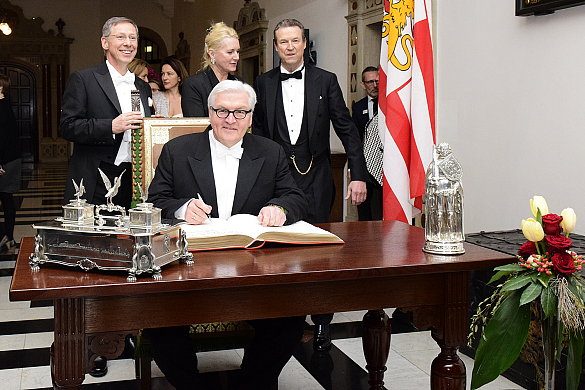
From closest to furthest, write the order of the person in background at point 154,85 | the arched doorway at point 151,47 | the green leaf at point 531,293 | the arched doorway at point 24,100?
the green leaf at point 531,293 < the person in background at point 154,85 < the arched doorway at point 151,47 < the arched doorway at point 24,100

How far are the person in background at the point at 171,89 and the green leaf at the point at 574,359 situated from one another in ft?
14.8

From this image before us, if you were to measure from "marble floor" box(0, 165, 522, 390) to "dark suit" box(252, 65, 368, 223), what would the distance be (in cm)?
75

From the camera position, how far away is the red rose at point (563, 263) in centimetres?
187

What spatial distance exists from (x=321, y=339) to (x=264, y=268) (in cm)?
183

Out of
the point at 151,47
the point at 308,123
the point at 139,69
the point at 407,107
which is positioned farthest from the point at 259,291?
the point at 151,47

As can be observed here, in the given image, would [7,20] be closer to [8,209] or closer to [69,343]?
[8,209]

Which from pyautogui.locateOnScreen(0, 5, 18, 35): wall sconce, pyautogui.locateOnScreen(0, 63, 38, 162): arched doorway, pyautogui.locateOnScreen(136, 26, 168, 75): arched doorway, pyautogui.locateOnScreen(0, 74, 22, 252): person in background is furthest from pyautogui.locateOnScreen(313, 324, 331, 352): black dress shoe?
pyautogui.locateOnScreen(0, 63, 38, 162): arched doorway

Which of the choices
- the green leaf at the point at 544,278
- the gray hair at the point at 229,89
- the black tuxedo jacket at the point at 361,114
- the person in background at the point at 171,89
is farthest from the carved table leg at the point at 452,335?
the person in background at the point at 171,89

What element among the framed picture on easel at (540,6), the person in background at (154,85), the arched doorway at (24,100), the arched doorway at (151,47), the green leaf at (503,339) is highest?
the arched doorway at (151,47)

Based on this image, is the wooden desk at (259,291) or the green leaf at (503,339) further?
the green leaf at (503,339)

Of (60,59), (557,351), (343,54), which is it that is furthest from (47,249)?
(60,59)

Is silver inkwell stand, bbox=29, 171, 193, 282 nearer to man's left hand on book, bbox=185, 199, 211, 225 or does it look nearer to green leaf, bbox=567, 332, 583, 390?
man's left hand on book, bbox=185, 199, 211, 225

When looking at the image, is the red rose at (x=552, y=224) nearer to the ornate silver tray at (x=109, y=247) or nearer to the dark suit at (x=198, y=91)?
the ornate silver tray at (x=109, y=247)

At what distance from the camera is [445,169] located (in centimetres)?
199
